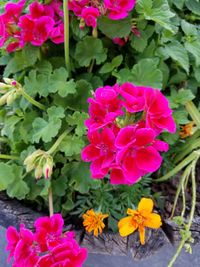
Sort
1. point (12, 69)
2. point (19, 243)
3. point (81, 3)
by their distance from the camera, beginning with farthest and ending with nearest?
point (12, 69), point (81, 3), point (19, 243)

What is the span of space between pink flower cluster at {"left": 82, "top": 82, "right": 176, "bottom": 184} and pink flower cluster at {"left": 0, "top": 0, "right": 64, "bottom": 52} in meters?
0.21

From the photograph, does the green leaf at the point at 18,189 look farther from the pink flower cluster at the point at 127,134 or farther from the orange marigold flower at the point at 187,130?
the orange marigold flower at the point at 187,130

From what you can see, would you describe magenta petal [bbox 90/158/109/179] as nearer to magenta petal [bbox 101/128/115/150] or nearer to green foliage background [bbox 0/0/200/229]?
magenta petal [bbox 101/128/115/150]

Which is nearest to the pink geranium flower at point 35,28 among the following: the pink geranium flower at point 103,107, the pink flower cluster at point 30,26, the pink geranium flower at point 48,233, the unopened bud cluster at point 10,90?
the pink flower cluster at point 30,26

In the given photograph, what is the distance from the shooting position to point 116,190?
977 mm

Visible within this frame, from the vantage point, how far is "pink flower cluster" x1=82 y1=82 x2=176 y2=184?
0.66 metres

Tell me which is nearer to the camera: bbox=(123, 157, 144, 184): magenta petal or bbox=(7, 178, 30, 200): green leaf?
bbox=(123, 157, 144, 184): magenta petal

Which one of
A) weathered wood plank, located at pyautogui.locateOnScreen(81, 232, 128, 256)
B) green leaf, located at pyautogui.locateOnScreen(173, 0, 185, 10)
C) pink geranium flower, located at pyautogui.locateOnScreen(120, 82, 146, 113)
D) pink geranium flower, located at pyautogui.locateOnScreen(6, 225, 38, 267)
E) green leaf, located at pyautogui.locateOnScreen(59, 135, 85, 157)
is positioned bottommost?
weathered wood plank, located at pyautogui.locateOnScreen(81, 232, 128, 256)

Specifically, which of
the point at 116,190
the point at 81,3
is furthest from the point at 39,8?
the point at 116,190

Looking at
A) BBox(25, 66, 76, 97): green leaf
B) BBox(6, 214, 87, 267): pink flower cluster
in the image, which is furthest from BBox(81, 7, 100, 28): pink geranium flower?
BBox(6, 214, 87, 267): pink flower cluster

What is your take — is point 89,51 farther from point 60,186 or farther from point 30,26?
point 60,186

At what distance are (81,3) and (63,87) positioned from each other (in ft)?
0.49

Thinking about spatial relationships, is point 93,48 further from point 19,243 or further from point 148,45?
point 19,243

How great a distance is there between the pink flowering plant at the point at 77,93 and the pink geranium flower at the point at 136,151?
0.02 m
